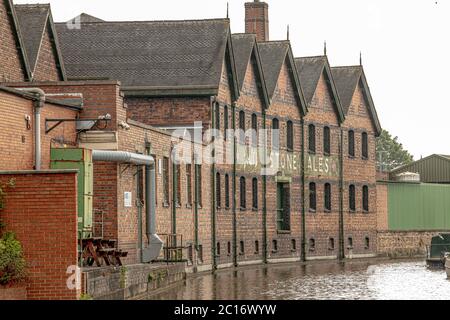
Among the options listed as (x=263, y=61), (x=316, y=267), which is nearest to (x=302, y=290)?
(x=316, y=267)

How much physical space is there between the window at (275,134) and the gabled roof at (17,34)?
17933mm

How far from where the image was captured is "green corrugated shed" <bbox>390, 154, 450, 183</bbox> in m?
84.4

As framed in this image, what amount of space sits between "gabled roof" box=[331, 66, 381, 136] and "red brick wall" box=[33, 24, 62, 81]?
23198 millimetres

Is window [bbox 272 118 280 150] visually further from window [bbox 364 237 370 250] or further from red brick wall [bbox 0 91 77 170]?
red brick wall [bbox 0 91 77 170]

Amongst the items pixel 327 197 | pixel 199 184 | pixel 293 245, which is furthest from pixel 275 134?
pixel 199 184

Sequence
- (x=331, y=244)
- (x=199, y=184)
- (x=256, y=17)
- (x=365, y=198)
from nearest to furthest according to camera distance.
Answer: (x=199, y=184) < (x=331, y=244) < (x=256, y=17) < (x=365, y=198)

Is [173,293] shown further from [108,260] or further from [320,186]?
[320,186]

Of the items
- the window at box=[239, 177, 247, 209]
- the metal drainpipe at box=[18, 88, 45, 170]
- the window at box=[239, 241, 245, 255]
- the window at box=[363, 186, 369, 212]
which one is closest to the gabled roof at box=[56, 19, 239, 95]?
the window at box=[239, 177, 247, 209]

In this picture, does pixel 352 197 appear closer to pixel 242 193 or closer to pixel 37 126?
pixel 242 193

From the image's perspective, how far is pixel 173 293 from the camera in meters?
35.8

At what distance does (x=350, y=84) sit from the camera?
2682 inches

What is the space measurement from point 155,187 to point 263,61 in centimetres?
1913

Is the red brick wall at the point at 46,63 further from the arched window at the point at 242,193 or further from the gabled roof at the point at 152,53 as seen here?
the arched window at the point at 242,193

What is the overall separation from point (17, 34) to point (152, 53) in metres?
11.7
